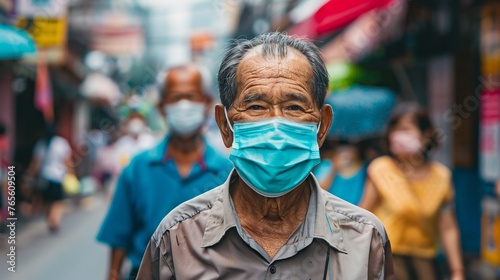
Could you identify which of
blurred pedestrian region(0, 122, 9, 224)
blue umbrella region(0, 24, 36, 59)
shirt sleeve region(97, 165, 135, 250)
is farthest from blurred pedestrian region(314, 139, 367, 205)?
blurred pedestrian region(0, 122, 9, 224)

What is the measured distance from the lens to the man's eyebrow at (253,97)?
1.90 meters

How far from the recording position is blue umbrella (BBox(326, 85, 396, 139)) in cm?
554

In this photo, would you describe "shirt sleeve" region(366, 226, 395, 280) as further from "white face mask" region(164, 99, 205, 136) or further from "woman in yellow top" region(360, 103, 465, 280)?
"woman in yellow top" region(360, 103, 465, 280)

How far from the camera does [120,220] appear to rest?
344cm

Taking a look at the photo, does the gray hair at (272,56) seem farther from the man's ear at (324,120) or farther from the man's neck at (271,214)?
the man's neck at (271,214)

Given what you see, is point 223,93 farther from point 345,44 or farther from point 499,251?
point 345,44

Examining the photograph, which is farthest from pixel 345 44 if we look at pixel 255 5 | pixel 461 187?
pixel 255 5

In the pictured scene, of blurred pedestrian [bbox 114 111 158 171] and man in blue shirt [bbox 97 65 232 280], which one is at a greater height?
man in blue shirt [bbox 97 65 232 280]

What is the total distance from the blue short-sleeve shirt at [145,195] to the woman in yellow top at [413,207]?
3.78ft

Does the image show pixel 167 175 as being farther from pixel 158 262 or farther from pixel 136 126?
pixel 136 126

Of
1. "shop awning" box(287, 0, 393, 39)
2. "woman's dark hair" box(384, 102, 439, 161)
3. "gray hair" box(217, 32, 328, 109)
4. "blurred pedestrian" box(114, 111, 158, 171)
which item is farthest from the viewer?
"blurred pedestrian" box(114, 111, 158, 171)

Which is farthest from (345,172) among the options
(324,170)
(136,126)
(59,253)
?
(59,253)

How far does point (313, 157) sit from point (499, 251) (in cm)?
510

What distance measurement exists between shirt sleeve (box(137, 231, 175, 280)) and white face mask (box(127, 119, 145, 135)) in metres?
8.05
